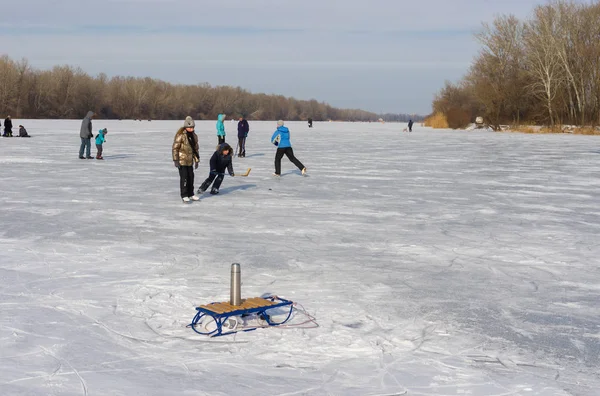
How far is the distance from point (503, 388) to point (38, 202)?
892 cm

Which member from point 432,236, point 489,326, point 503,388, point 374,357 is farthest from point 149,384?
point 432,236

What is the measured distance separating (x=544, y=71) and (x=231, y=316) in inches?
2268

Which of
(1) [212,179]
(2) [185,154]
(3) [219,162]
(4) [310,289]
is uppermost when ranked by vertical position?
(2) [185,154]

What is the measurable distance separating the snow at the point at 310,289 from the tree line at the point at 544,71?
4718cm

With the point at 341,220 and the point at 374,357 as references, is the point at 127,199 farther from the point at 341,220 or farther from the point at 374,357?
the point at 374,357

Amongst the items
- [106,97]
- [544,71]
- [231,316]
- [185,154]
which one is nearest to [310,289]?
[231,316]

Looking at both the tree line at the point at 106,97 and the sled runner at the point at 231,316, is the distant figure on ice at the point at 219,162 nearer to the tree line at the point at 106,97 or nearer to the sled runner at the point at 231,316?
the sled runner at the point at 231,316

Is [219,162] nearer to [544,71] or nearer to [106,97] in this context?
[544,71]

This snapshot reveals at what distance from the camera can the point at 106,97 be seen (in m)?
112

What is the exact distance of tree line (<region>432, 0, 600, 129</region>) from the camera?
55.9m

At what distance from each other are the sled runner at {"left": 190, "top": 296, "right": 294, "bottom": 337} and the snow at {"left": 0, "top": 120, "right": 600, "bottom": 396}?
0.45ft

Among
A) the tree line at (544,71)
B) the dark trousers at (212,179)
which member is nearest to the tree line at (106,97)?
the tree line at (544,71)

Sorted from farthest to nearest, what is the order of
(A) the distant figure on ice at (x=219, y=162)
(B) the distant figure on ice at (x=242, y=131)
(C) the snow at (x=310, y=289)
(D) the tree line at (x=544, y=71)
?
(D) the tree line at (x=544, y=71) → (B) the distant figure on ice at (x=242, y=131) → (A) the distant figure on ice at (x=219, y=162) → (C) the snow at (x=310, y=289)

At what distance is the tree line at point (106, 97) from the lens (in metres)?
95.6
